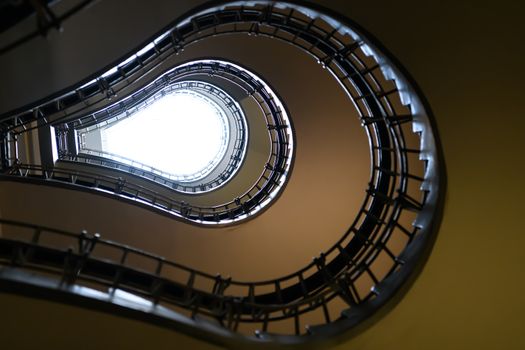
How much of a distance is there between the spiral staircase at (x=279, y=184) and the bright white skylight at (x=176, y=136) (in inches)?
140

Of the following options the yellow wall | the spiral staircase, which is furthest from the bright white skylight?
the yellow wall

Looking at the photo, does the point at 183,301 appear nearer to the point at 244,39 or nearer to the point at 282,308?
the point at 282,308

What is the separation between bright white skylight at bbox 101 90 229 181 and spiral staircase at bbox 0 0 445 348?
140 inches

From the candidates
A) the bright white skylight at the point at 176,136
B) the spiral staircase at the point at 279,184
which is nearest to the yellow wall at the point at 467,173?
the spiral staircase at the point at 279,184

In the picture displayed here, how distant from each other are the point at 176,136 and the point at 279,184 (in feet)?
35.4

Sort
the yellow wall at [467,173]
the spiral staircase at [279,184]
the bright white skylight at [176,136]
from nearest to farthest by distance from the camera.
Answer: the yellow wall at [467,173], the spiral staircase at [279,184], the bright white skylight at [176,136]

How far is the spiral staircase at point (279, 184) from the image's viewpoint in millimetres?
4348

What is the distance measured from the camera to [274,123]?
10.1m

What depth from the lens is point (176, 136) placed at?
1894 centimetres

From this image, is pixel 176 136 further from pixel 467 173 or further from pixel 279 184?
pixel 467 173

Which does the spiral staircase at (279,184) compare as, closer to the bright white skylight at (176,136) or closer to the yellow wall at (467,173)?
the yellow wall at (467,173)

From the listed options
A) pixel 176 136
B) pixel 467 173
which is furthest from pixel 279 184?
pixel 176 136

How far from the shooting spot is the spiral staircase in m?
4.35

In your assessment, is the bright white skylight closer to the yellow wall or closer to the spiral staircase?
the spiral staircase
